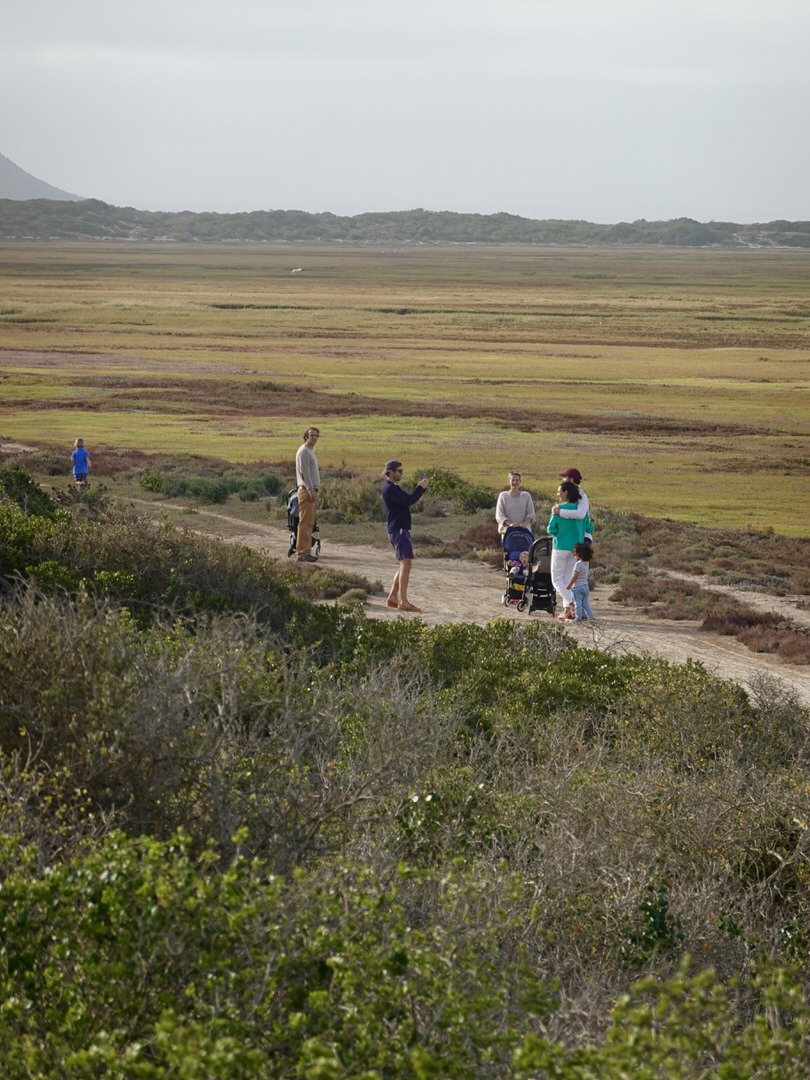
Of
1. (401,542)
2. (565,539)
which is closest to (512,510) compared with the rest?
(565,539)

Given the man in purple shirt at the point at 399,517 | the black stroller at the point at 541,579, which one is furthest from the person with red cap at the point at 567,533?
the man in purple shirt at the point at 399,517

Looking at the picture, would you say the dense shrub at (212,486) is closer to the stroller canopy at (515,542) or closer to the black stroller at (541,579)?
the stroller canopy at (515,542)

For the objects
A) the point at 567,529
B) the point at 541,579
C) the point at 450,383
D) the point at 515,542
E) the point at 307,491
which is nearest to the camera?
the point at 567,529

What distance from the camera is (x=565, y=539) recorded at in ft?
49.9

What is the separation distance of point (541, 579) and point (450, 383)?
132 ft

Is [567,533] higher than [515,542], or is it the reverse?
[567,533]

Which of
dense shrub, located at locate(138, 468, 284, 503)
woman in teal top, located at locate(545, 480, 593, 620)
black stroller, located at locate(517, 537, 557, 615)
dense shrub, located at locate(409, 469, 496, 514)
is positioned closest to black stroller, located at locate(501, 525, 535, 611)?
black stroller, located at locate(517, 537, 557, 615)

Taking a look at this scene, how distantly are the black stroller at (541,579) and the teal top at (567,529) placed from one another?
0.67 metres

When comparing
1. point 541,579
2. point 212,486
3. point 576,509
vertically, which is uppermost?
point 576,509

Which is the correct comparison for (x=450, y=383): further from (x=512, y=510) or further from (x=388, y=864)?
(x=388, y=864)

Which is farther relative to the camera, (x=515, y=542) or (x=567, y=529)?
(x=515, y=542)

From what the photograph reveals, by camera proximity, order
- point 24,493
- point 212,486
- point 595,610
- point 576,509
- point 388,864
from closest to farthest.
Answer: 1. point 388,864
2. point 576,509
3. point 595,610
4. point 24,493
5. point 212,486

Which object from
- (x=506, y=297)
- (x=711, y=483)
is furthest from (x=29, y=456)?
(x=506, y=297)

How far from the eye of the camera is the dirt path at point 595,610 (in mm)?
14273
